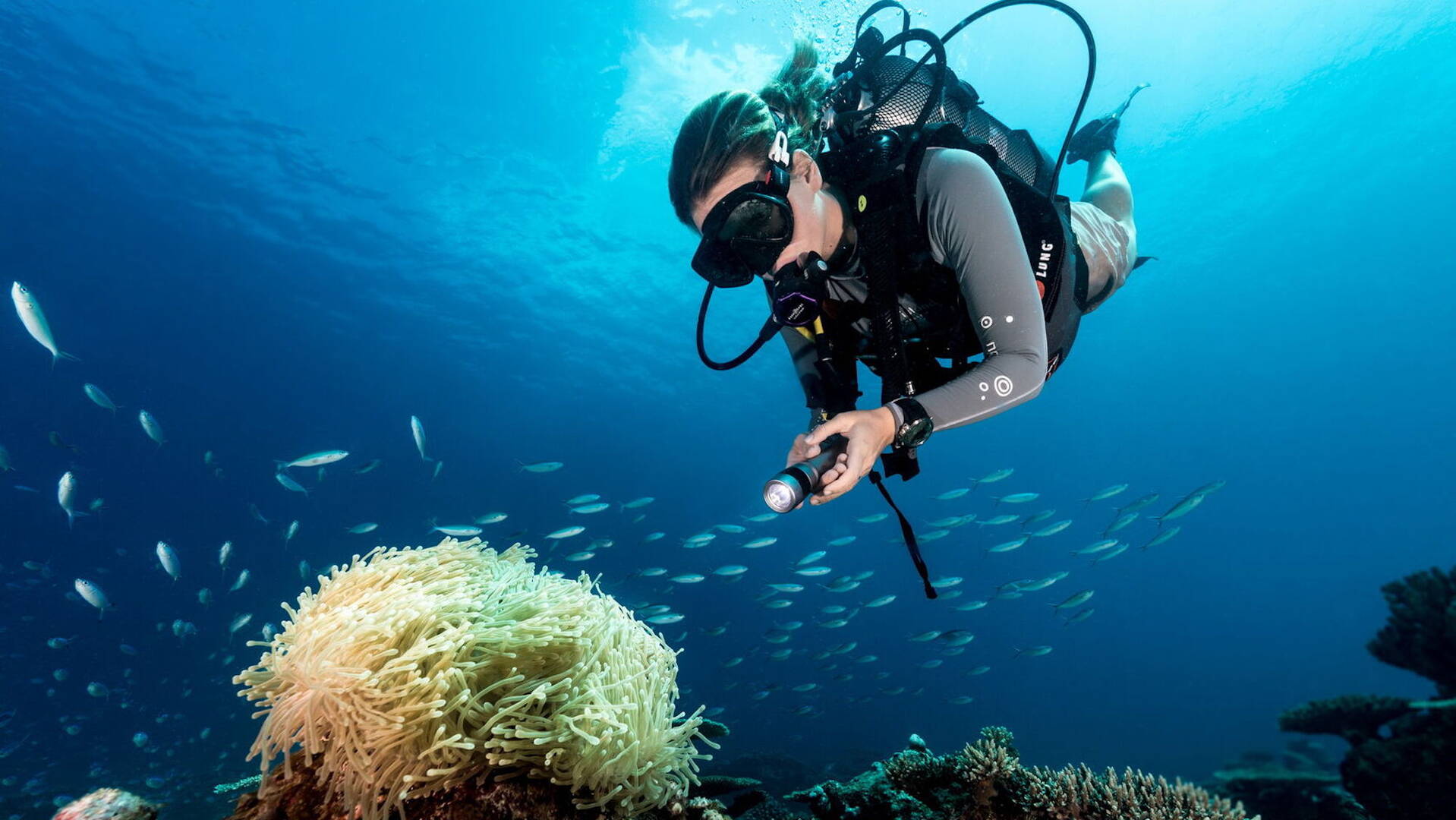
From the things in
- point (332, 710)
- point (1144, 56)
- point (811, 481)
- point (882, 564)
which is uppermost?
point (1144, 56)

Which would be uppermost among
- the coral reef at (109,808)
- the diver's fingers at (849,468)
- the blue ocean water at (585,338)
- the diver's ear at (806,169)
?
the blue ocean water at (585,338)

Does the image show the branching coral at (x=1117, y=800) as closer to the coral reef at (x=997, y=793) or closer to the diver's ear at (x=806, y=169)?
the coral reef at (x=997, y=793)

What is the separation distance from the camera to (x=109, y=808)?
2.33 m

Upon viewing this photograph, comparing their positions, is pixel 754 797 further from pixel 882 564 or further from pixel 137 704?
pixel 882 564

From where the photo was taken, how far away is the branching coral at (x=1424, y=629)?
7809 millimetres

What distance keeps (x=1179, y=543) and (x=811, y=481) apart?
→ 448 feet

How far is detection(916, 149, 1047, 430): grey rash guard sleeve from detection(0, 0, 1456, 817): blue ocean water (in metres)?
6.02

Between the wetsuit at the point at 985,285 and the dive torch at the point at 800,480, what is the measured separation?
43 cm

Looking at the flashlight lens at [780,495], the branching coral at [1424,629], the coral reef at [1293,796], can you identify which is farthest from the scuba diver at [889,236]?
the coral reef at [1293,796]

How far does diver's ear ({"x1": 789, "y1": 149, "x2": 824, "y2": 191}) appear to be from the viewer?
9.76 ft

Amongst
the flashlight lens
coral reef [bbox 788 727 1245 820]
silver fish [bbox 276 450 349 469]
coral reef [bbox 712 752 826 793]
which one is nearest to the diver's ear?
the flashlight lens

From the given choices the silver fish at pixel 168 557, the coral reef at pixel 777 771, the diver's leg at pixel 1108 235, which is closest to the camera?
the diver's leg at pixel 1108 235

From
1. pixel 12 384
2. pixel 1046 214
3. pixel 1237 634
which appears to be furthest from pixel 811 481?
pixel 1237 634

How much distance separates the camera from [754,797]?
3783 mm
